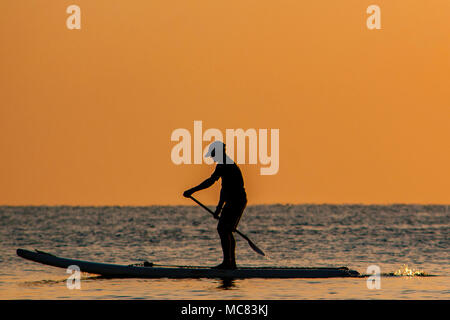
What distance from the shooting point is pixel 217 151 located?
2025 cm

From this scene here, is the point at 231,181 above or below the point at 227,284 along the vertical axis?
above

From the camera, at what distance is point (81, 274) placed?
22.9 meters

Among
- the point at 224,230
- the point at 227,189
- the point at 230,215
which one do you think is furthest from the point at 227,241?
the point at 227,189

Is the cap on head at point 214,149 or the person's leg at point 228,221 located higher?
the cap on head at point 214,149

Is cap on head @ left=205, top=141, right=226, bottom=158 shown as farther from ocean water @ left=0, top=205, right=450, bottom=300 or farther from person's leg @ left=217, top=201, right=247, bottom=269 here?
ocean water @ left=0, top=205, right=450, bottom=300

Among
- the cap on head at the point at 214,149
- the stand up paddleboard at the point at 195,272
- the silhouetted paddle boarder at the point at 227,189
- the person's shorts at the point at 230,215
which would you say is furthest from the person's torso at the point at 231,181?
the stand up paddleboard at the point at 195,272

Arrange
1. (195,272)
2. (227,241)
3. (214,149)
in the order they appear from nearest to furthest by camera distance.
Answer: (214,149), (227,241), (195,272)

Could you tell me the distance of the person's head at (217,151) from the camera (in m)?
20.2

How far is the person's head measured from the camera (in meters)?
20.2

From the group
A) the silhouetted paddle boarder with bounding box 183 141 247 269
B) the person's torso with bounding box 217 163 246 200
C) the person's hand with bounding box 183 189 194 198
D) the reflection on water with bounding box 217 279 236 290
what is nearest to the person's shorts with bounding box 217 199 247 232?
the silhouetted paddle boarder with bounding box 183 141 247 269

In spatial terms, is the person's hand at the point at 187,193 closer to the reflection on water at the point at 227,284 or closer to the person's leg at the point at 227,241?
the person's leg at the point at 227,241

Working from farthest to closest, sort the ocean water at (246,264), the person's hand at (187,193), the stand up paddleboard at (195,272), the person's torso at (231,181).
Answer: the stand up paddleboard at (195,272), the person's hand at (187,193), the person's torso at (231,181), the ocean water at (246,264)

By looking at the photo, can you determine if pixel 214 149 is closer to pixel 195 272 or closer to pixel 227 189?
pixel 227 189
